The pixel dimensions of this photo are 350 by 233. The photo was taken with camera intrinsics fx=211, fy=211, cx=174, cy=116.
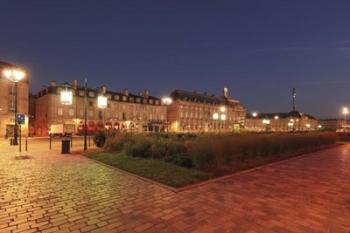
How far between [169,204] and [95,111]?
4747 centimetres

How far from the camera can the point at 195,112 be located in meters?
73.4

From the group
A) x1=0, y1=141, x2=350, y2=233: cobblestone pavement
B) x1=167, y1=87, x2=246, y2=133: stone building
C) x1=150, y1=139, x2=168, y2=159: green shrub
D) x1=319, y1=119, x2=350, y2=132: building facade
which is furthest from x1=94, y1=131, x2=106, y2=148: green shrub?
x1=167, y1=87, x2=246, y2=133: stone building

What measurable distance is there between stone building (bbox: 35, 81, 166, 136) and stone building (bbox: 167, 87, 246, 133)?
218 inches

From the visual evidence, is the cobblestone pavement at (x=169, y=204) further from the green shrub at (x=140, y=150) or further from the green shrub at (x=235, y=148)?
the green shrub at (x=140, y=150)

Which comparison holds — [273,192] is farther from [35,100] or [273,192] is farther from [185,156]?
[35,100]

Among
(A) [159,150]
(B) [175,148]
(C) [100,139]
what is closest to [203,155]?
(B) [175,148]

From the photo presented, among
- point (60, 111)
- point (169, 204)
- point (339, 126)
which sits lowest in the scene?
point (169, 204)

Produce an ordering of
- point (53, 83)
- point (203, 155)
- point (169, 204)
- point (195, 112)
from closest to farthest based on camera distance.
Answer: point (169, 204) < point (203, 155) < point (53, 83) < point (195, 112)

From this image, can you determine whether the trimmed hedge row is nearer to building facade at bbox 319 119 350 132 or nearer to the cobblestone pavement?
the cobblestone pavement

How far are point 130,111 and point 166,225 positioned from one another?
5261 cm

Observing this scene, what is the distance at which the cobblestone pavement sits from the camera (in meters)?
3.99

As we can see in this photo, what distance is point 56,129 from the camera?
36.6m

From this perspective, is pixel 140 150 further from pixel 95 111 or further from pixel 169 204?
pixel 95 111

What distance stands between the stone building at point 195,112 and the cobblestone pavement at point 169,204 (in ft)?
175
